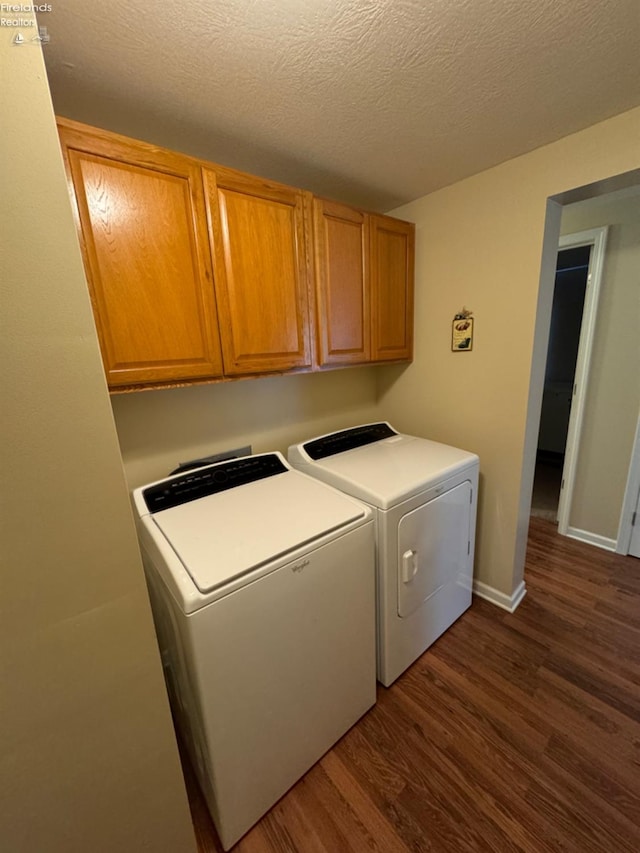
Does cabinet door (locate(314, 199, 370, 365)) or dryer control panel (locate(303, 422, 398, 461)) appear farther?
dryer control panel (locate(303, 422, 398, 461))

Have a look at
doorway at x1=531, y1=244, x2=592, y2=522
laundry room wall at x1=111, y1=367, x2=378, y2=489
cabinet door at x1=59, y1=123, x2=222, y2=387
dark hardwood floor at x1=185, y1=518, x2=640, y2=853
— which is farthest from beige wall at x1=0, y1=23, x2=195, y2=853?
doorway at x1=531, y1=244, x2=592, y2=522

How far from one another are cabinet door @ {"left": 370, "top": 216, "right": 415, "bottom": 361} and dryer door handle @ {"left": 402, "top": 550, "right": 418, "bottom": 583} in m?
1.04

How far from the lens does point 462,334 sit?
183 cm

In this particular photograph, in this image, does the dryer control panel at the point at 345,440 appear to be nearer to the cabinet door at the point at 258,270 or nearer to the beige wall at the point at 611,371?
the cabinet door at the point at 258,270

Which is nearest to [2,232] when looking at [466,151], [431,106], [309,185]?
[431,106]

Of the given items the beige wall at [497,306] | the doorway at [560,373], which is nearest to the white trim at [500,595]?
the beige wall at [497,306]

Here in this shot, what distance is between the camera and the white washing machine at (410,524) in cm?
136

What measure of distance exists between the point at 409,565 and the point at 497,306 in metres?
1.33

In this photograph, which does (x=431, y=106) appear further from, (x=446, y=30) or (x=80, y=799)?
(x=80, y=799)

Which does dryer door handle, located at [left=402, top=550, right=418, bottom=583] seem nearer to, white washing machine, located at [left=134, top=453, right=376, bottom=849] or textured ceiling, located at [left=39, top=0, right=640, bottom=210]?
white washing machine, located at [left=134, top=453, right=376, bottom=849]

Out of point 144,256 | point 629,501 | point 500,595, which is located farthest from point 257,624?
point 629,501

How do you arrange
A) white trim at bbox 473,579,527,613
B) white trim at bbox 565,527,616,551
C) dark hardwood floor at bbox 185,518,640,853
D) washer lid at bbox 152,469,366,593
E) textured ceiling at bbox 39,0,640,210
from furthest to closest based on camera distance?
1. white trim at bbox 565,527,616,551
2. white trim at bbox 473,579,527,613
3. dark hardwood floor at bbox 185,518,640,853
4. washer lid at bbox 152,469,366,593
5. textured ceiling at bbox 39,0,640,210

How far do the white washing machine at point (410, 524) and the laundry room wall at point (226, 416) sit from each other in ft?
0.79

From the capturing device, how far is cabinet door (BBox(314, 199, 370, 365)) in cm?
155
